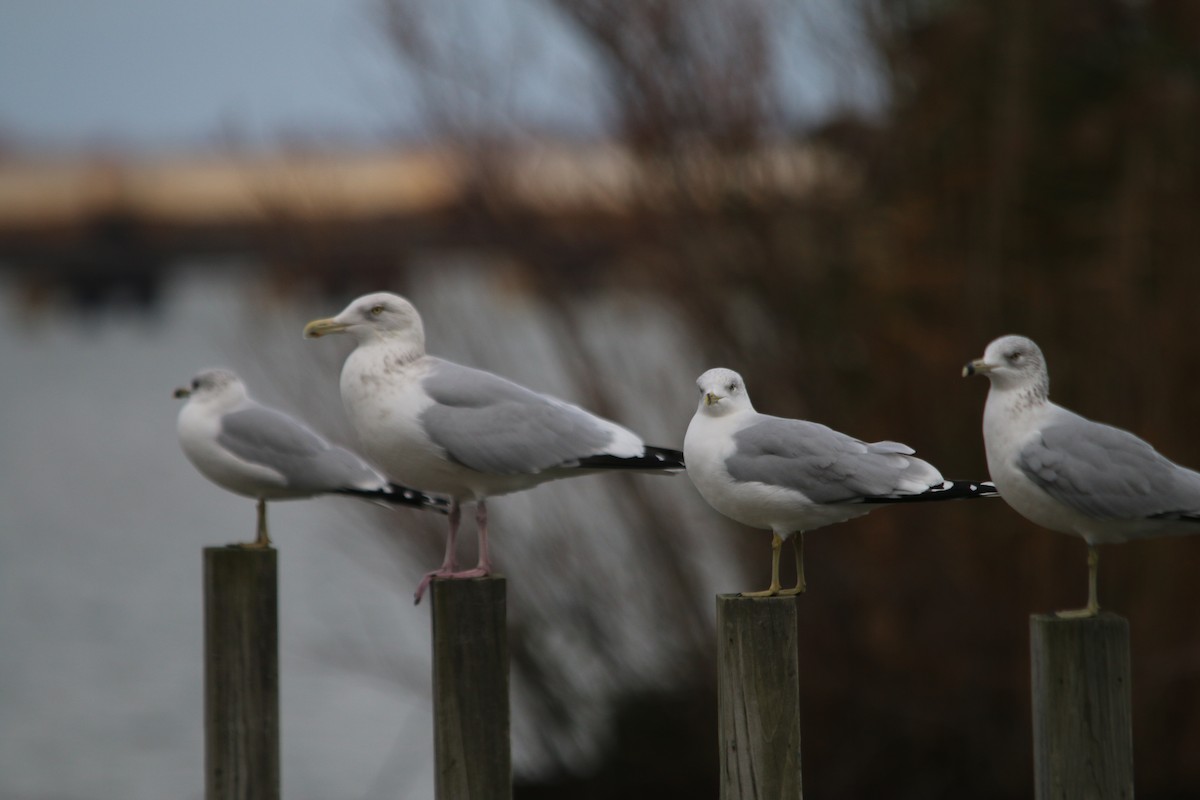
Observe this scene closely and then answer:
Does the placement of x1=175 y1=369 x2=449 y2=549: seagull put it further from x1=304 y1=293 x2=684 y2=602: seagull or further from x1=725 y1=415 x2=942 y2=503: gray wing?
x1=725 y1=415 x2=942 y2=503: gray wing

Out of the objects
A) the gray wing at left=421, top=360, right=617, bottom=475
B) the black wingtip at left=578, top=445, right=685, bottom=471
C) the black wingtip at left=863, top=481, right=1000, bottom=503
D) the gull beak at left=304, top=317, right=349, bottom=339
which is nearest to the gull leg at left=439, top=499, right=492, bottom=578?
the gray wing at left=421, top=360, right=617, bottom=475

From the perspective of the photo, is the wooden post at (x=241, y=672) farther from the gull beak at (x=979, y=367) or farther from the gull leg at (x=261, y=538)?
the gull beak at (x=979, y=367)

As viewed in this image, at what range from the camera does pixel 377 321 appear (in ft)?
11.5

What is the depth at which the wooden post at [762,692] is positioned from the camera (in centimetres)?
273

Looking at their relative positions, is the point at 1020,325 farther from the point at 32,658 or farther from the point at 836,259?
the point at 32,658

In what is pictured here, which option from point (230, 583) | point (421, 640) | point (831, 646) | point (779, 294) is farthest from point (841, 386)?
point (421, 640)

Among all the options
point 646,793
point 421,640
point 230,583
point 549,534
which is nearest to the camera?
point 230,583

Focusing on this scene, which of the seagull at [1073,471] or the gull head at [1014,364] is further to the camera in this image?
the gull head at [1014,364]

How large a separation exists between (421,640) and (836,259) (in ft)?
19.2

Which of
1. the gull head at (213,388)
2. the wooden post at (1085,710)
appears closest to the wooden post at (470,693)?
the wooden post at (1085,710)

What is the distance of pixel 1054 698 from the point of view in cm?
275

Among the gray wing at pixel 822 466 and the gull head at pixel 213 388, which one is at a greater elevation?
Answer: the gull head at pixel 213 388

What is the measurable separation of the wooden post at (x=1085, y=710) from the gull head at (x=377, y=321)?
5.02 feet

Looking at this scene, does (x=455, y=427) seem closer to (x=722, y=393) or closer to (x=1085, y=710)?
(x=722, y=393)
